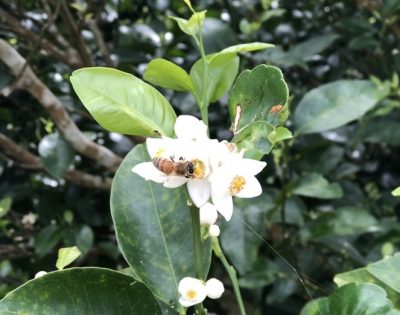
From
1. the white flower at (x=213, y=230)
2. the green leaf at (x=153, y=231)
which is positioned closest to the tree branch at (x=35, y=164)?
the green leaf at (x=153, y=231)

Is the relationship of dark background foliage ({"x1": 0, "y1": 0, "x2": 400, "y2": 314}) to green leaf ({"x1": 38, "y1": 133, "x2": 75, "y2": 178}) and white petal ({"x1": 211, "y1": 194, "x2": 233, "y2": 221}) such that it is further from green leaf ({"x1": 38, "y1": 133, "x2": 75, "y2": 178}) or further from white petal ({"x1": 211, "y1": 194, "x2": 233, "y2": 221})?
white petal ({"x1": 211, "y1": 194, "x2": 233, "y2": 221})

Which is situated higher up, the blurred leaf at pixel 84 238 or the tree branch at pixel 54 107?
the tree branch at pixel 54 107

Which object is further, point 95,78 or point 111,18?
point 111,18

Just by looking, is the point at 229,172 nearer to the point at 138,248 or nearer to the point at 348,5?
the point at 138,248

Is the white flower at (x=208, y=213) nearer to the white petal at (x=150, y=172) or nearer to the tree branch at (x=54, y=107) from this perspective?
the white petal at (x=150, y=172)

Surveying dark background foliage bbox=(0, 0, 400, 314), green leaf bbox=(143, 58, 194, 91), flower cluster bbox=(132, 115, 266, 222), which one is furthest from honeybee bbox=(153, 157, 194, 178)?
dark background foliage bbox=(0, 0, 400, 314)

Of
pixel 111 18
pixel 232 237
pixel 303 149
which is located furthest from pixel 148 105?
pixel 111 18
